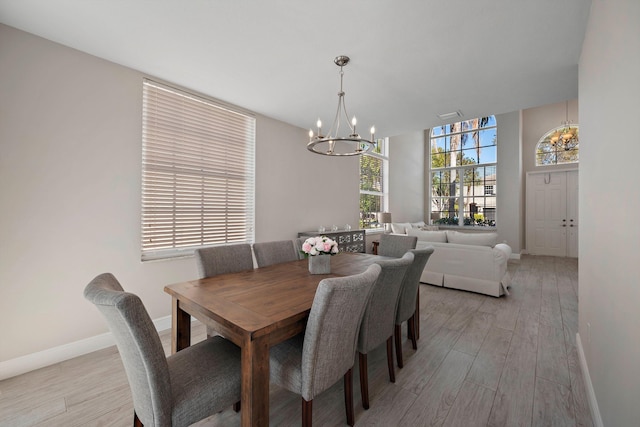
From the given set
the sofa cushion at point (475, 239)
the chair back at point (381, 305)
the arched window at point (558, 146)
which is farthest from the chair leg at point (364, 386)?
the arched window at point (558, 146)

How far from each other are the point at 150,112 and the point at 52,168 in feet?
3.35

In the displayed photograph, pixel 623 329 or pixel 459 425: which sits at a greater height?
pixel 623 329

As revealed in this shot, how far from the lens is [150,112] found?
277cm

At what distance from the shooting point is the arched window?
21.9ft

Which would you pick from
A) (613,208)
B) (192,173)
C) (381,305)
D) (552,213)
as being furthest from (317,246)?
(552,213)

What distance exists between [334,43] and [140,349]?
241 centimetres

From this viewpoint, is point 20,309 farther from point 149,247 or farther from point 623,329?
point 623,329

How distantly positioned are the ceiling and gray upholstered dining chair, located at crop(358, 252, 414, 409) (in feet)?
5.82

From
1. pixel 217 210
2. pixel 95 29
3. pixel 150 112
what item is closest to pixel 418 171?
pixel 217 210

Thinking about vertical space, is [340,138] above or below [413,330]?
above

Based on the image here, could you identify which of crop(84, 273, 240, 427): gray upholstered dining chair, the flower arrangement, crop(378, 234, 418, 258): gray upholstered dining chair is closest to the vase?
the flower arrangement

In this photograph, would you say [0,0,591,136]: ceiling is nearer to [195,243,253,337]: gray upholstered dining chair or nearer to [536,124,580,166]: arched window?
[195,243,253,337]: gray upholstered dining chair

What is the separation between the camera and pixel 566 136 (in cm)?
665

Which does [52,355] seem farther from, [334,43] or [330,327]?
[334,43]
